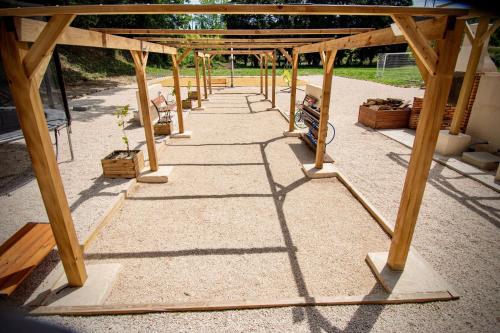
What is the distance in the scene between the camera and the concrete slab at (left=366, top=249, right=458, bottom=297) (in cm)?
334

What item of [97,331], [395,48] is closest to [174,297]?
[97,331]

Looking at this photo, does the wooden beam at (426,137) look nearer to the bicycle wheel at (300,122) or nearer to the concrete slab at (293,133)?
the concrete slab at (293,133)

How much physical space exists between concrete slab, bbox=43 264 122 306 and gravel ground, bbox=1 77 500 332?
0.20m

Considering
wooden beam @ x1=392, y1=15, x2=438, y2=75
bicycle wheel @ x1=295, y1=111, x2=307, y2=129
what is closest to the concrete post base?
bicycle wheel @ x1=295, y1=111, x2=307, y2=129

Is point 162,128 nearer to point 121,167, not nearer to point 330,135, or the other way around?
point 121,167

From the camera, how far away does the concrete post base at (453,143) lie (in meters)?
7.45

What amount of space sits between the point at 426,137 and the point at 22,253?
202 inches

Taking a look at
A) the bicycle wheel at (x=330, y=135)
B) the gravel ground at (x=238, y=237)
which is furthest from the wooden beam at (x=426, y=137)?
the bicycle wheel at (x=330, y=135)

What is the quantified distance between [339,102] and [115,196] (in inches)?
534

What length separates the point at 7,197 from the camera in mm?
5426

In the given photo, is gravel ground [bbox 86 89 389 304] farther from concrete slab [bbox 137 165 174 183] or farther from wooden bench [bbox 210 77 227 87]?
wooden bench [bbox 210 77 227 87]

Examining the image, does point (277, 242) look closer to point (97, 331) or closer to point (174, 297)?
point (174, 297)

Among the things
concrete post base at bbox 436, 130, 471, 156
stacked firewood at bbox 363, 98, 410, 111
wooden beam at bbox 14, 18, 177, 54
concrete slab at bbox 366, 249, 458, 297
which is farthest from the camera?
stacked firewood at bbox 363, 98, 410, 111

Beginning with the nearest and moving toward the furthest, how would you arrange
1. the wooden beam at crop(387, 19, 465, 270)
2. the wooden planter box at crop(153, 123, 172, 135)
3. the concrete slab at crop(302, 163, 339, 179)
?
the wooden beam at crop(387, 19, 465, 270)
the concrete slab at crop(302, 163, 339, 179)
the wooden planter box at crop(153, 123, 172, 135)
